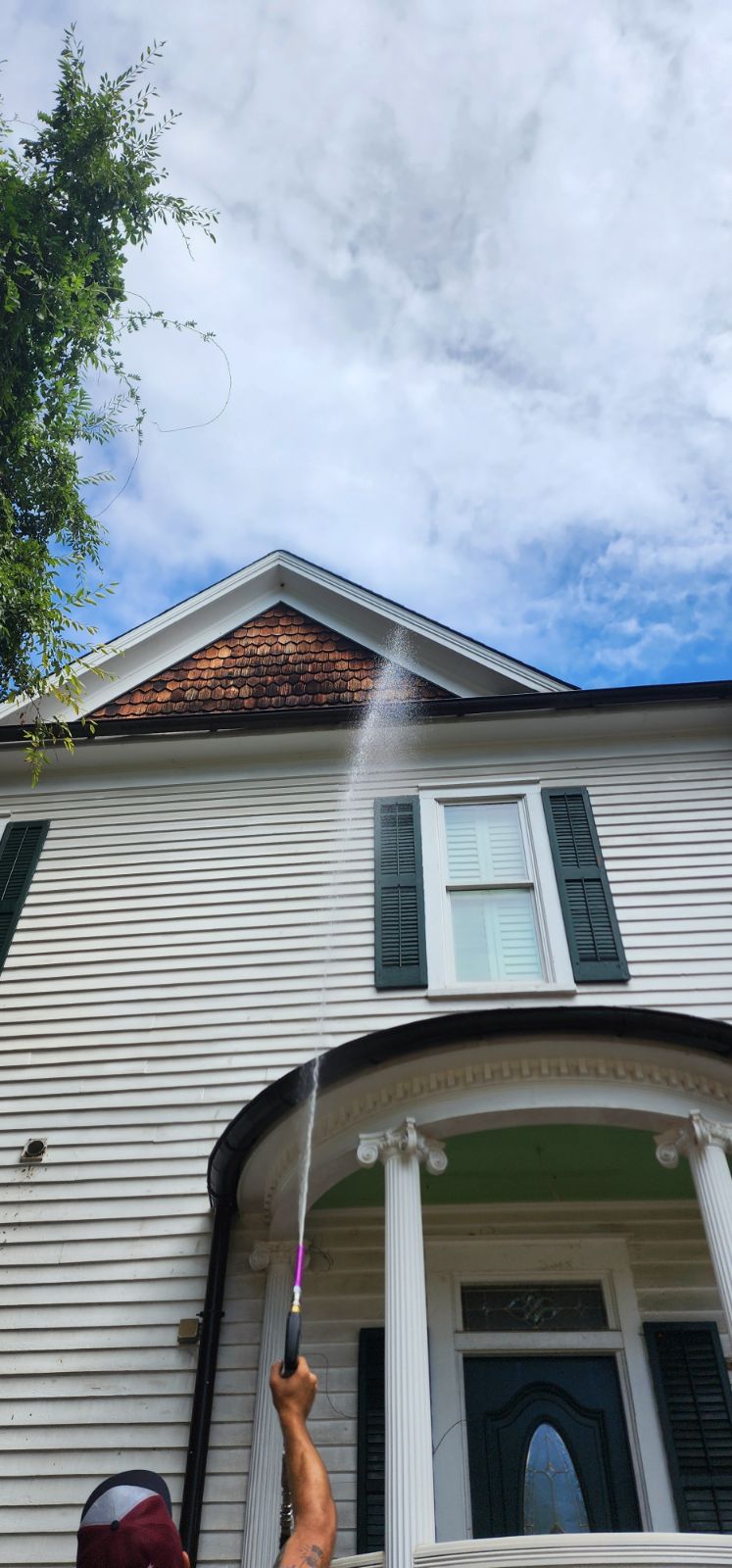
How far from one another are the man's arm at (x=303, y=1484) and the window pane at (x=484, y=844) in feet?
18.0

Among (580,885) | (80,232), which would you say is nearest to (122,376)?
(80,232)

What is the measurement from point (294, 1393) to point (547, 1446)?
4007 millimetres

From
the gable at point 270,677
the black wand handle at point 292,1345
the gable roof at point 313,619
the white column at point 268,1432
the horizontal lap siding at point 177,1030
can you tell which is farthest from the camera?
the gable at point 270,677

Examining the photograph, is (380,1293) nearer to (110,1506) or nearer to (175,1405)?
(175,1405)

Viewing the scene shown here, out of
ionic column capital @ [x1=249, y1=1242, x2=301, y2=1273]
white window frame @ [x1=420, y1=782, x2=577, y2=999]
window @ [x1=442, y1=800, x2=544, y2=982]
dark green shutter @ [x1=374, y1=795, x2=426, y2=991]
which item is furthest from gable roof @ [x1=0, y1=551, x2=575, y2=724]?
ionic column capital @ [x1=249, y1=1242, x2=301, y2=1273]

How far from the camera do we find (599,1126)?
578cm

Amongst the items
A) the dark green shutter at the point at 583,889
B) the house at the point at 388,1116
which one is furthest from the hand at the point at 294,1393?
the dark green shutter at the point at 583,889

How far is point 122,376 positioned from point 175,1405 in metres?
7.88

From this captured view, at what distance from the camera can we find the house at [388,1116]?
17.7 ft

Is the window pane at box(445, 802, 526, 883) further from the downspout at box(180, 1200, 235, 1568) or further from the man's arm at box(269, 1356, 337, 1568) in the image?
the man's arm at box(269, 1356, 337, 1568)

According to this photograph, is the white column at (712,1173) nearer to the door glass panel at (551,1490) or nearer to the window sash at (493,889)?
the door glass panel at (551,1490)

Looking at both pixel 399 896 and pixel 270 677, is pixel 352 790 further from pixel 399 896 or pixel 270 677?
pixel 270 677

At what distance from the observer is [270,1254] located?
6152 mm

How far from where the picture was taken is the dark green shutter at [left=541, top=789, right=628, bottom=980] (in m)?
7.19
